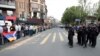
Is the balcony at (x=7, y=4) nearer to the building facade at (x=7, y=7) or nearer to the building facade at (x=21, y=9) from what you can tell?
the building facade at (x=7, y=7)

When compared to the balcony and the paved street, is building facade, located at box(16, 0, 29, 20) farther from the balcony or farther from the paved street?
the paved street

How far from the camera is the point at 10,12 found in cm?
7394

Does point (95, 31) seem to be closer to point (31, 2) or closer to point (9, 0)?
point (9, 0)

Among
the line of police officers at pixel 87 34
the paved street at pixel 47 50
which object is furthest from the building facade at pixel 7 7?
the line of police officers at pixel 87 34

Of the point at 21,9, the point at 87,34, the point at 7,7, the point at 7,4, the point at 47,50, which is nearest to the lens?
the point at 47,50

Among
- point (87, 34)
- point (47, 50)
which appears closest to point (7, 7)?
point (87, 34)

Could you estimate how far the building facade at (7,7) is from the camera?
72875mm

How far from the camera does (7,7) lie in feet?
246

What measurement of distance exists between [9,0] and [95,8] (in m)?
36.0

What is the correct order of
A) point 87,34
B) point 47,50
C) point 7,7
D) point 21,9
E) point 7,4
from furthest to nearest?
point 21,9 < point 7,7 < point 7,4 < point 87,34 < point 47,50

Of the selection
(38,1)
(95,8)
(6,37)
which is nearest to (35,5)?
(38,1)

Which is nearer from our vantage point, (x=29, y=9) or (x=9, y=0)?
(x=9, y=0)

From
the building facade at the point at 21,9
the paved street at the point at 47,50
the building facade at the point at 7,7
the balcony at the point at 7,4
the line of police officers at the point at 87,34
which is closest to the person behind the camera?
the paved street at the point at 47,50

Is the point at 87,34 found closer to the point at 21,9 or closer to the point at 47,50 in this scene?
the point at 47,50
